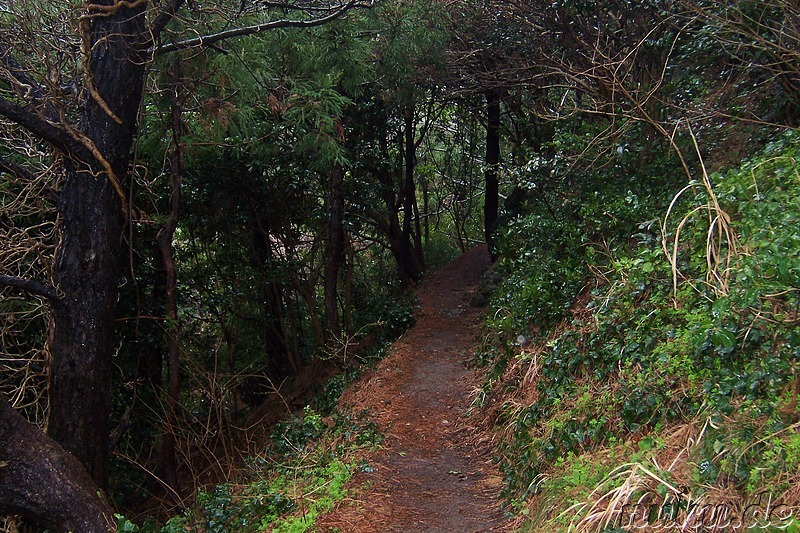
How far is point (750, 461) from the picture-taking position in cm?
338

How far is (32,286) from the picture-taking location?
5539mm

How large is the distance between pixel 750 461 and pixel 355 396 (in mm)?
5819

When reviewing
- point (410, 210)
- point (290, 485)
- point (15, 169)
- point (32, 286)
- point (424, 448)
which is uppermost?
point (15, 169)

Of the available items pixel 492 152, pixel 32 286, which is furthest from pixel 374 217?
pixel 32 286

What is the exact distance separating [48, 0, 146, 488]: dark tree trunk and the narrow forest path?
2439 mm

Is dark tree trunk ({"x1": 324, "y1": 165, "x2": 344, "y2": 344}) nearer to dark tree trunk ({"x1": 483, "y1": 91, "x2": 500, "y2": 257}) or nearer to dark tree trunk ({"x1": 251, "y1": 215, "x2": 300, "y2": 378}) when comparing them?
dark tree trunk ({"x1": 251, "y1": 215, "x2": 300, "y2": 378})

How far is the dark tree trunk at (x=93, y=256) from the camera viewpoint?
5895 millimetres

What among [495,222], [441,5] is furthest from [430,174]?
[441,5]

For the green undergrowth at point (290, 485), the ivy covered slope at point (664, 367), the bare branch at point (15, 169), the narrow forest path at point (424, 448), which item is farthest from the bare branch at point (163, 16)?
the ivy covered slope at point (664, 367)

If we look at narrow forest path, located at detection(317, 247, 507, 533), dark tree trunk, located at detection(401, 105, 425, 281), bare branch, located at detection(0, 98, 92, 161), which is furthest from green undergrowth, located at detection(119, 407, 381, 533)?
dark tree trunk, located at detection(401, 105, 425, 281)

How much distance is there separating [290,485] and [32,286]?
284 centimetres

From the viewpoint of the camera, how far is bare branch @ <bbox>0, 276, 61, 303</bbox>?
5.46 meters

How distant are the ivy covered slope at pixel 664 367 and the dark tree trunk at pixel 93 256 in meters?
3.84

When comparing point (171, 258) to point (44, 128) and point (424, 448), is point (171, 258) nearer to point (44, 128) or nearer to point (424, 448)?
point (44, 128)
